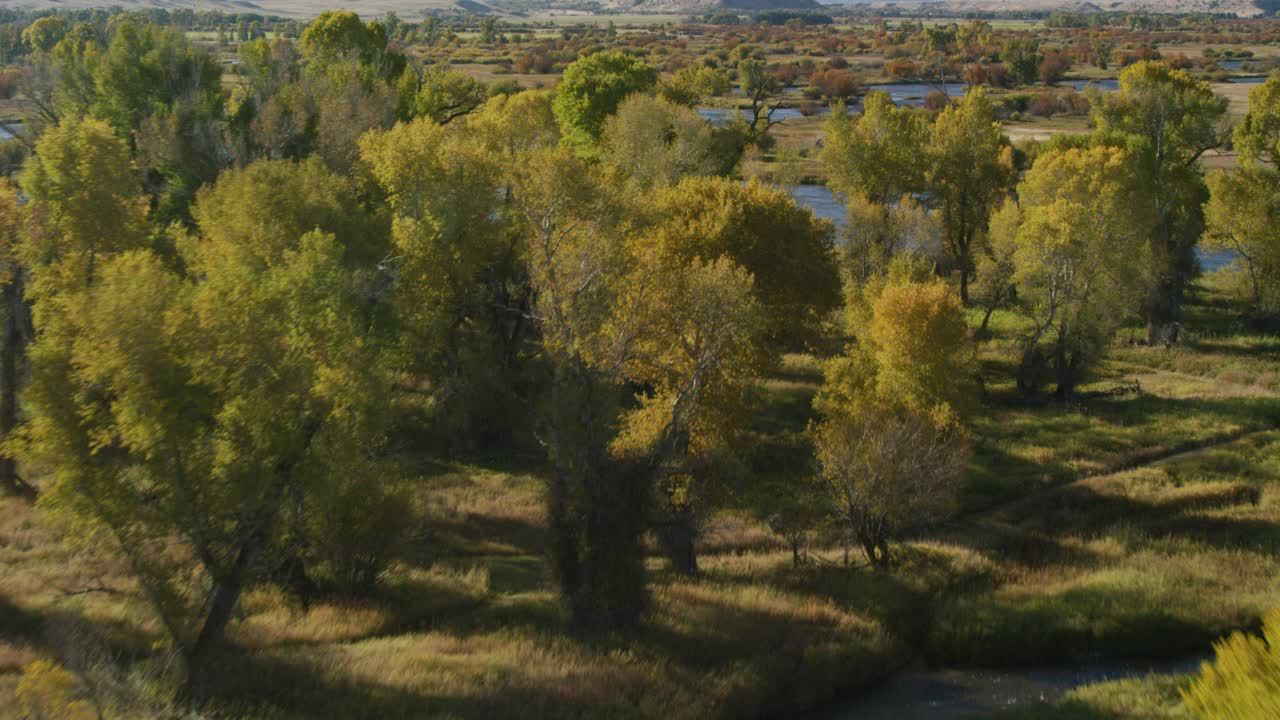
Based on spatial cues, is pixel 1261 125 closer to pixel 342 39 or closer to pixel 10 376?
pixel 342 39

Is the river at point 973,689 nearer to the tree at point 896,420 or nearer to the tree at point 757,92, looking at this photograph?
the tree at point 896,420

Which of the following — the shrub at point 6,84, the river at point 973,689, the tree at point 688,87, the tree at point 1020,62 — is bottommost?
the river at point 973,689

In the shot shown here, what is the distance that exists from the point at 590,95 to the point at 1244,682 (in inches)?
2213

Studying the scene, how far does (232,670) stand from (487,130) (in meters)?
31.2

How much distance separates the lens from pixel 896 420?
28.2 m

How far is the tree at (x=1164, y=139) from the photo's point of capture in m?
53.4

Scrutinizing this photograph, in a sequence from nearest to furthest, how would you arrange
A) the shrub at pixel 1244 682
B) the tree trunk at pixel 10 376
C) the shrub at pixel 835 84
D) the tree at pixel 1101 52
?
the shrub at pixel 1244 682 < the tree trunk at pixel 10 376 < the shrub at pixel 835 84 < the tree at pixel 1101 52

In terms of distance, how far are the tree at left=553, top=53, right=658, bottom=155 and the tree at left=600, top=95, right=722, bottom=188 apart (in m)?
4.71

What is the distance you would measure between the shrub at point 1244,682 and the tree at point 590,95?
52834 mm

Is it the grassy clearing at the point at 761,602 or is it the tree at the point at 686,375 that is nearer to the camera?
the grassy clearing at the point at 761,602

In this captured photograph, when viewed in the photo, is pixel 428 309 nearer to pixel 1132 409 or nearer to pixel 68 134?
pixel 68 134

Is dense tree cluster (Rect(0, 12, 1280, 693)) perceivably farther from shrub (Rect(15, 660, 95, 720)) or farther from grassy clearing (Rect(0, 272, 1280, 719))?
shrub (Rect(15, 660, 95, 720))

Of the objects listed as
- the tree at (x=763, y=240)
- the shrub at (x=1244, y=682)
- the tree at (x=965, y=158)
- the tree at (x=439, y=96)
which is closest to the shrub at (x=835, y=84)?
the tree at (x=439, y=96)

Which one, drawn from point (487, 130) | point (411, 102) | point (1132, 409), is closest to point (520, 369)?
point (487, 130)
